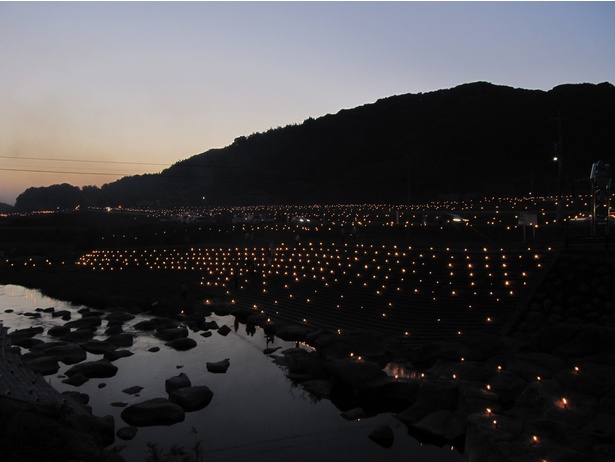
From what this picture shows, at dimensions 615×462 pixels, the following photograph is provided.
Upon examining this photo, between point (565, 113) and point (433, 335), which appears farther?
point (565, 113)

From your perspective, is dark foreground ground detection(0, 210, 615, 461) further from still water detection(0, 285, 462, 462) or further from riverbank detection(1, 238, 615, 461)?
still water detection(0, 285, 462, 462)

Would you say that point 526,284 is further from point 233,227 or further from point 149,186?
point 149,186

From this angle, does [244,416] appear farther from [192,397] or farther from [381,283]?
[381,283]

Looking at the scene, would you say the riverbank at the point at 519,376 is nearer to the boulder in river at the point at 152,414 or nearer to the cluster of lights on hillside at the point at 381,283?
the cluster of lights on hillside at the point at 381,283

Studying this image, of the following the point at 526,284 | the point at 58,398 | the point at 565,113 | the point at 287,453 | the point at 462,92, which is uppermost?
the point at 462,92

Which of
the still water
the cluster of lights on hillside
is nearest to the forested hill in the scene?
the cluster of lights on hillside

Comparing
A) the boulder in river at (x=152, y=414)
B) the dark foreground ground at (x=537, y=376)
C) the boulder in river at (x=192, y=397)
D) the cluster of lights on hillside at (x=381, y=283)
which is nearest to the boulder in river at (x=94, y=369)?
the boulder in river at (x=192, y=397)

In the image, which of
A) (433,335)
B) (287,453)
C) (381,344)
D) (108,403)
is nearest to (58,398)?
(108,403)

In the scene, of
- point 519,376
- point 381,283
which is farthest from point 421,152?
point 519,376
